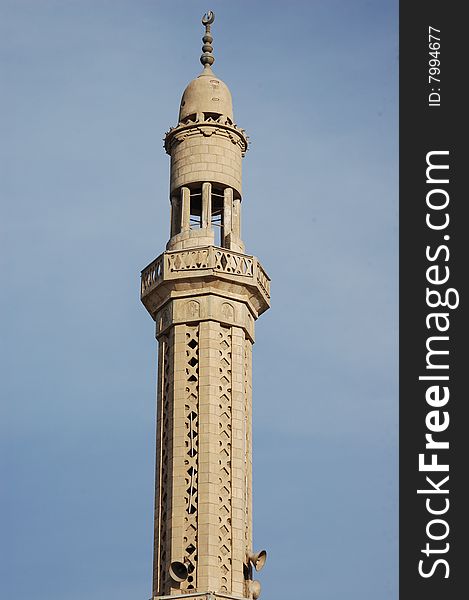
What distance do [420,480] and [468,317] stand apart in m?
3.08

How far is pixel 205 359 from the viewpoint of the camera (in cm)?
2955

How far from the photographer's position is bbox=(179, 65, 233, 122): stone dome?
105 ft

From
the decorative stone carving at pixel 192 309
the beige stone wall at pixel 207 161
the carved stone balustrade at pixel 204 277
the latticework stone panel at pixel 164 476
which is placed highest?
the beige stone wall at pixel 207 161

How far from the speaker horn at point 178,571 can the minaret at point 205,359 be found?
0.06 ft

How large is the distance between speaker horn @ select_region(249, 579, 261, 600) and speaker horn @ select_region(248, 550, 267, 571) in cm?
30

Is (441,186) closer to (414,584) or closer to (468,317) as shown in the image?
(468,317)

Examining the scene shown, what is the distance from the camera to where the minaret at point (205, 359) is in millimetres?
28203

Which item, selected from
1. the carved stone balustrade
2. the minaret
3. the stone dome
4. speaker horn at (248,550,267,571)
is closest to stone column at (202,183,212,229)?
the minaret

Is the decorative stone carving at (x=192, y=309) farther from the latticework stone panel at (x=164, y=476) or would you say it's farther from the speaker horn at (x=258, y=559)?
the speaker horn at (x=258, y=559)

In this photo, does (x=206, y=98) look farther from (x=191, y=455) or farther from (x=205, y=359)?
(x=191, y=455)

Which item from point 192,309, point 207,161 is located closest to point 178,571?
point 192,309

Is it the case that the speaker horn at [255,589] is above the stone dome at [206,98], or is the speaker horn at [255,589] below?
below

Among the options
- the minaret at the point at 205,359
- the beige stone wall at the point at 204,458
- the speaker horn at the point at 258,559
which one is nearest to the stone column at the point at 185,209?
the minaret at the point at 205,359

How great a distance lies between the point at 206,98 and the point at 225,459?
27.0 feet
